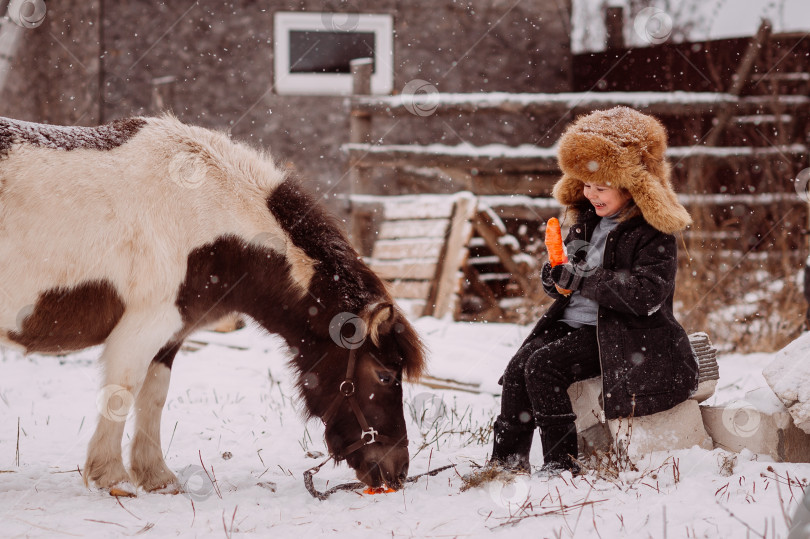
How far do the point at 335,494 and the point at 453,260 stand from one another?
473 centimetres

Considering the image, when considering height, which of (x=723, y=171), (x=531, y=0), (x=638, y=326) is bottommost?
(x=638, y=326)

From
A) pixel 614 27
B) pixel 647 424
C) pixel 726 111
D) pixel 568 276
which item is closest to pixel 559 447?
pixel 647 424

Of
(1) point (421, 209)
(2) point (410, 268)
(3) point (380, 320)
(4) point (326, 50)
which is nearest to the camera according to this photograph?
(3) point (380, 320)

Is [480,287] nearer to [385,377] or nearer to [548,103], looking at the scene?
[548,103]

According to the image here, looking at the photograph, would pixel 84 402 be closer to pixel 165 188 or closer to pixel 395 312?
pixel 165 188

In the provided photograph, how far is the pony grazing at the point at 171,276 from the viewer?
3121 millimetres

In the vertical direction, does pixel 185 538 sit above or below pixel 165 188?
below

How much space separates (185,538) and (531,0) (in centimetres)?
1079

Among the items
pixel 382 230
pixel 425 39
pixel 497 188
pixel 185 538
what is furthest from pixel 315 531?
pixel 425 39

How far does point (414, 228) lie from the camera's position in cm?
819

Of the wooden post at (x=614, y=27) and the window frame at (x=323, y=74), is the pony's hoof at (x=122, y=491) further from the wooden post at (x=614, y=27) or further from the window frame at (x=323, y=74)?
the wooden post at (x=614, y=27)

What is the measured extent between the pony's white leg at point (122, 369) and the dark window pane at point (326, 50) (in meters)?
8.77

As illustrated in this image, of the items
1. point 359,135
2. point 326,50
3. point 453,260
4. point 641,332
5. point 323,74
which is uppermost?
point 326,50

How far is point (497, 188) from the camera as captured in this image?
354 inches
